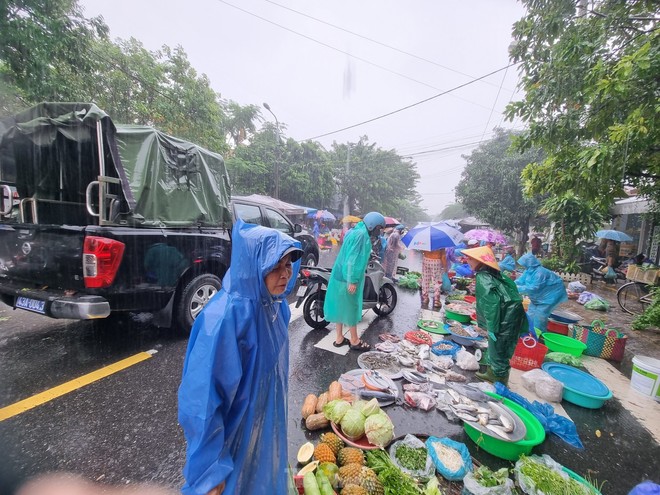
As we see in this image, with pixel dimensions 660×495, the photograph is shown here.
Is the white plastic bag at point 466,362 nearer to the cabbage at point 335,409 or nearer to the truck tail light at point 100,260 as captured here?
the cabbage at point 335,409

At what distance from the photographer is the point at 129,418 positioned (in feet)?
8.15

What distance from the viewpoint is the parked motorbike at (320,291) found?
15.6ft

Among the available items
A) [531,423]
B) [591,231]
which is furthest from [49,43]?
[591,231]

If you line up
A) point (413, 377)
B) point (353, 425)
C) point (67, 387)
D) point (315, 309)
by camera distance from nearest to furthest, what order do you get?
point (353, 425) < point (67, 387) < point (413, 377) < point (315, 309)

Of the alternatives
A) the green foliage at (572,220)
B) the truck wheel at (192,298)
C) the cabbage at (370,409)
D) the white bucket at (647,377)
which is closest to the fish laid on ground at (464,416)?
the cabbage at (370,409)

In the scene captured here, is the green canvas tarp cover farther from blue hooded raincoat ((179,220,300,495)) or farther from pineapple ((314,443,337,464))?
pineapple ((314,443,337,464))

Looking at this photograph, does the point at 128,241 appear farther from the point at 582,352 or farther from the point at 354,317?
the point at 582,352

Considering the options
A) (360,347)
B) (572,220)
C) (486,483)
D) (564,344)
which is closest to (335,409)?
(486,483)

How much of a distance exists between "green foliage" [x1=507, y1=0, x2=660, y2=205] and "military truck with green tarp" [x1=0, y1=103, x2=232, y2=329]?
5.43 meters

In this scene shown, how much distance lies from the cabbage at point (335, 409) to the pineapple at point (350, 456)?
0.29m

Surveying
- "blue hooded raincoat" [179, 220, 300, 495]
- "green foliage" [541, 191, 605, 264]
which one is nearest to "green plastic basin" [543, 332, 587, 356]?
"blue hooded raincoat" [179, 220, 300, 495]

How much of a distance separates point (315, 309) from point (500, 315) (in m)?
2.65

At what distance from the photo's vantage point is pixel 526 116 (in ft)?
16.4

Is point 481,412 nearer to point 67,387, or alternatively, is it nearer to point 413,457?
point 413,457
